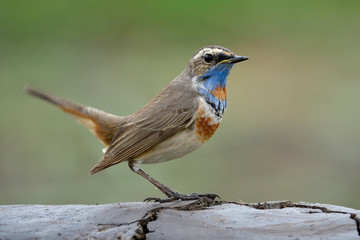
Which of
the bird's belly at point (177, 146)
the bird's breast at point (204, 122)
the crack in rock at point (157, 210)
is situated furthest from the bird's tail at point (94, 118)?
the crack in rock at point (157, 210)

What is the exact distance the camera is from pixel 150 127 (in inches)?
228

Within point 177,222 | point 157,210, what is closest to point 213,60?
point 157,210

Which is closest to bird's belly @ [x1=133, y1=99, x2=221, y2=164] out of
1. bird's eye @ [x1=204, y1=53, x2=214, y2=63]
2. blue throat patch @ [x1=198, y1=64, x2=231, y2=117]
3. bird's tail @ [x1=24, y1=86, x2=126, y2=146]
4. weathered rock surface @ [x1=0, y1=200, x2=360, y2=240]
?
blue throat patch @ [x1=198, y1=64, x2=231, y2=117]

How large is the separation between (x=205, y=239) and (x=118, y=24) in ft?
30.9

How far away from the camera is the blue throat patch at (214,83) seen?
19.0ft

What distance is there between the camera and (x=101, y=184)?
28.6 ft

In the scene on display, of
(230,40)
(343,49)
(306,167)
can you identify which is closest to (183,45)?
(230,40)

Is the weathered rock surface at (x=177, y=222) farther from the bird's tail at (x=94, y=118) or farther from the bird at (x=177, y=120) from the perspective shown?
the bird's tail at (x=94, y=118)

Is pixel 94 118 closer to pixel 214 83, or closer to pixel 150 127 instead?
pixel 150 127

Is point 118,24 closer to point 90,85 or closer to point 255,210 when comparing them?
point 90,85

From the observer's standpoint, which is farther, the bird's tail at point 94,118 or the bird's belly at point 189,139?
the bird's tail at point 94,118

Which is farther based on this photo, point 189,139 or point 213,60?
point 213,60

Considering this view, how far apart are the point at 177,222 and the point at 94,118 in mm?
1942

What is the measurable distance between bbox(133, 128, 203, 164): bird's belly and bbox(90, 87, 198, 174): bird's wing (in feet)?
0.13
